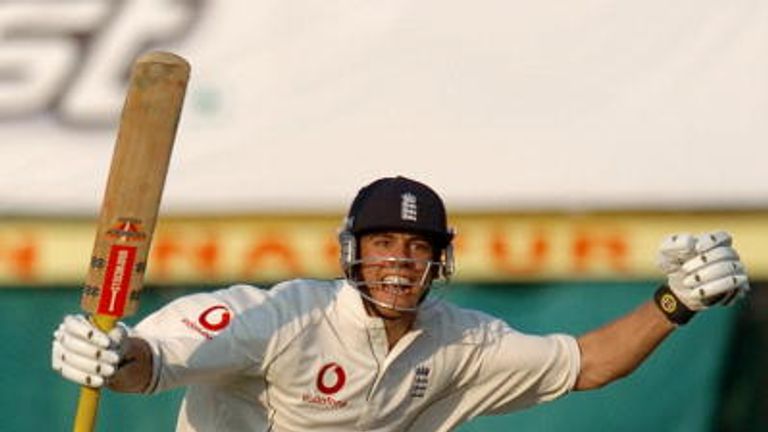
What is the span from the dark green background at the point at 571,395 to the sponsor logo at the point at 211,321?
162cm

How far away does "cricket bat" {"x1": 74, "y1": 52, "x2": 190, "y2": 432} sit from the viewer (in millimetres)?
3975

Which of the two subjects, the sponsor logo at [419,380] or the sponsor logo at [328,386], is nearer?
the sponsor logo at [328,386]

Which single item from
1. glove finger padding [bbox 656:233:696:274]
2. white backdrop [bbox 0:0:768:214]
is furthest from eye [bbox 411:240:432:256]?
white backdrop [bbox 0:0:768:214]

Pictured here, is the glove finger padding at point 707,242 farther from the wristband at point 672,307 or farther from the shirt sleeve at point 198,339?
the shirt sleeve at point 198,339

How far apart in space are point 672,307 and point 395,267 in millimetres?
562

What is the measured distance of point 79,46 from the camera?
5707 mm

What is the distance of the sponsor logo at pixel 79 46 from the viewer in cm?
565

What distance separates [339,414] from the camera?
13.8ft

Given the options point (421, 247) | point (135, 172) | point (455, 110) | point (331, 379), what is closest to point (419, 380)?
point (331, 379)

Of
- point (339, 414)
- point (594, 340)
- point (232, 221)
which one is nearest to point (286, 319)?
point (339, 414)

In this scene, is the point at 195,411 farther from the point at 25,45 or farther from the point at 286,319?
the point at 25,45

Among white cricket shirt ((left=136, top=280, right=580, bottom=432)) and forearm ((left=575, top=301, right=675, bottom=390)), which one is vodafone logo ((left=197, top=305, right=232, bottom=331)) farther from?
forearm ((left=575, top=301, right=675, bottom=390))

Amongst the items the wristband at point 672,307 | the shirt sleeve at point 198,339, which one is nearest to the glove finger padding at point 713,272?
the wristband at point 672,307

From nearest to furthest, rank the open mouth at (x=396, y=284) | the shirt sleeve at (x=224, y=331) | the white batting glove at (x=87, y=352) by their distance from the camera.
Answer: the white batting glove at (x=87, y=352), the shirt sleeve at (x=224, y=331), the open mouth at (x=396, y=284)
